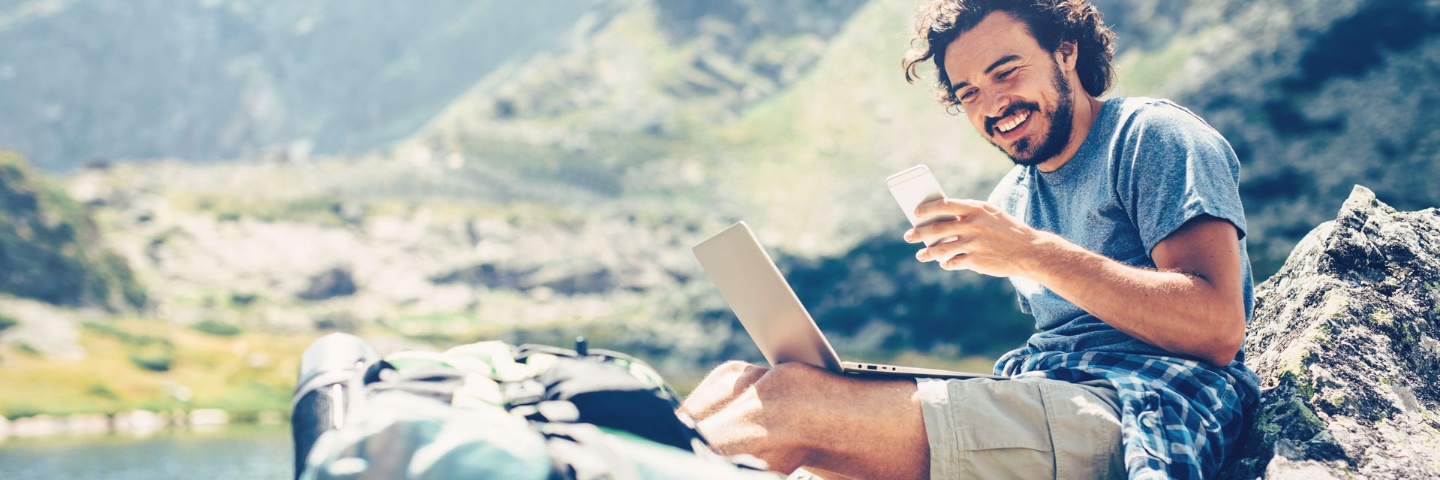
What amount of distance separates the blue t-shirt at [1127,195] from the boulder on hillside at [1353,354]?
0.35 metres

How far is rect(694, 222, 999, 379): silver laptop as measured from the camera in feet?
12.1

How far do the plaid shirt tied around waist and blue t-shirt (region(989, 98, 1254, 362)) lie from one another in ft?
0.27

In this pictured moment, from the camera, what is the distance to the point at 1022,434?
3656mm

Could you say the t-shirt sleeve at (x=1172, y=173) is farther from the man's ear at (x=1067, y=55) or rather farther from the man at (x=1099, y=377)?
the man's ear at (x=1067, y=55)

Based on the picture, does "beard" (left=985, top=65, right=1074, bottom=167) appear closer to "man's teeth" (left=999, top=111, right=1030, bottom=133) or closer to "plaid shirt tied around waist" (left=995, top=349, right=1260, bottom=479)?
"man's teeth" (left=999, top=111, right=1030, bottom=133)

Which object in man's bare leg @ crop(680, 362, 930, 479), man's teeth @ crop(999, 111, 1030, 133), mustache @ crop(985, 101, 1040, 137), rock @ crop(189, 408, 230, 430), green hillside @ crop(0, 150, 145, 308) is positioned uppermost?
green hillside @ crop(0, 150, 145, 308)

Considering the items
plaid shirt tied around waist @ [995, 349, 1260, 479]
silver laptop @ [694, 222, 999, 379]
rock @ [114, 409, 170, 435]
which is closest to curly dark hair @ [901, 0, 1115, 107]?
plaid shirt tied around waist @ [995, 349, 1260, 479]

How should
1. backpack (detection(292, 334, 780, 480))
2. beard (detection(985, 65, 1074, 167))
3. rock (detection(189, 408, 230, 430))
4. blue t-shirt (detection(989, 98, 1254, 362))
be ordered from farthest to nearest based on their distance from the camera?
rock (detection(189, 408, 230, 430))
beard (detection(985, 65, 1074, 167))
blue t-shirt (detection(989, 98, 1254, 362))
backpack (detection(292, 334, 780, 480))

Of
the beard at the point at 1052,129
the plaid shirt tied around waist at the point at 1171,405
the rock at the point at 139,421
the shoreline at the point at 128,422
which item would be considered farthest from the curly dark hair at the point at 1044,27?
the rock at the point at 139,421

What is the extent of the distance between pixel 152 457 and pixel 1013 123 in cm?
5260

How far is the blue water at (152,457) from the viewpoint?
41.2m

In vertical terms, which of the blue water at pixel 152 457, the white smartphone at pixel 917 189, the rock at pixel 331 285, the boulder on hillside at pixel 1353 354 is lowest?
the boulder on hillside at pixel 1353 354

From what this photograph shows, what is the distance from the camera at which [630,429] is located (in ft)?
9.61

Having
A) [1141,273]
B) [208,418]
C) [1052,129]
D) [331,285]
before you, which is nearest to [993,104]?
[1052,129]
